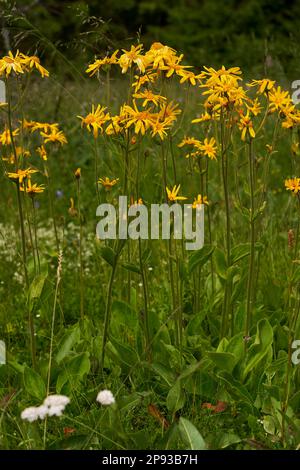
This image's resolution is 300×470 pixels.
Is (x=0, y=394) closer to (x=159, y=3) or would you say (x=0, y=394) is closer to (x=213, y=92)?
(x=213, y=92)

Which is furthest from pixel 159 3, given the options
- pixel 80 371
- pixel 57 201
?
pixel 80 371

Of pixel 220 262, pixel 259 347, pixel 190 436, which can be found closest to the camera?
pixel 190 436

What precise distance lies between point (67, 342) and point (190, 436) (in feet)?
2.27

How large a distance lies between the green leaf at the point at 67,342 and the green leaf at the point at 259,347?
56 centimetres

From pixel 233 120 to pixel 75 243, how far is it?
6.25ft

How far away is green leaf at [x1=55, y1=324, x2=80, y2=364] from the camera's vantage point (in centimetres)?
248

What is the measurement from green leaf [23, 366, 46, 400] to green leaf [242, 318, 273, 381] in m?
0.63

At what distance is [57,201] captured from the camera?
4.85 metres

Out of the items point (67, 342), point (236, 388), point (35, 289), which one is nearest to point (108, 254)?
point (35, 289)

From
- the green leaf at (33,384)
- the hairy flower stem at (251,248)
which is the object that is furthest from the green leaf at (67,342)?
the hairy flower stem at (251,248)

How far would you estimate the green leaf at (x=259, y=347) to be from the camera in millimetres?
2381

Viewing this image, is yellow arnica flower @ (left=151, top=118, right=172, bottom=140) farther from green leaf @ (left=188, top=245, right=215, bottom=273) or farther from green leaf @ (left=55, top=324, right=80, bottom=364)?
green leaf @ (left=55, top=324, right=80, bottom=364)

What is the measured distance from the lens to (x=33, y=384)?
7.57 ft

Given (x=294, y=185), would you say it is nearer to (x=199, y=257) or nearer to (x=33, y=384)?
(x=199, y=257)
